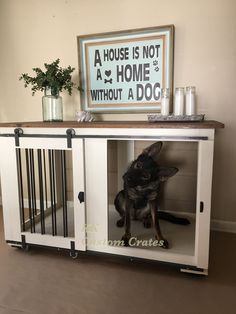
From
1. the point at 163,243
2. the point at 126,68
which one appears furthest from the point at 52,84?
the point at 163,243

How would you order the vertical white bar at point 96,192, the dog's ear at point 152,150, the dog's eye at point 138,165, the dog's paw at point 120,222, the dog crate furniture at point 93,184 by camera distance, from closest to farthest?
the dog crate furniture at point 93,184
the vertical white bar at point 96,192
the dog's eye at point 138,165
the dog's ear at point 152,150
the dog's paw at point 120,222

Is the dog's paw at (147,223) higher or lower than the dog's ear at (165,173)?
lower

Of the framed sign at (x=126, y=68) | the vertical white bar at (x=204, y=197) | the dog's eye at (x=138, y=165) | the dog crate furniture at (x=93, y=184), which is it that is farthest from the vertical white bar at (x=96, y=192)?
the framed sign at (x=126, y=68)

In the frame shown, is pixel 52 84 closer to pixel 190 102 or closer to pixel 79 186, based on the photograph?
pixel 79 186

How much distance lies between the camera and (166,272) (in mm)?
1561

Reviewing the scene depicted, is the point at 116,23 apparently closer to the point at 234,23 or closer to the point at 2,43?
the point at 234,23

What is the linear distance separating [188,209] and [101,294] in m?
1.07

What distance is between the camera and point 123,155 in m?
2.15

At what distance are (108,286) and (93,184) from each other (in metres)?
0.57

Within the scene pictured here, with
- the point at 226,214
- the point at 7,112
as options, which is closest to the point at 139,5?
the point at 7,112

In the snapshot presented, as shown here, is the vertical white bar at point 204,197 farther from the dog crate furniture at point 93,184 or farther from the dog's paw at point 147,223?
the dog's paw at point 147,223

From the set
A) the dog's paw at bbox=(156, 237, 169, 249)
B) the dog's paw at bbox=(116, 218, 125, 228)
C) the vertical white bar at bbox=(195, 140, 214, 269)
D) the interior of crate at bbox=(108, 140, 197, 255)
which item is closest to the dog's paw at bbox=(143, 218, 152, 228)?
the interior of crate at bbox=(108, 140, 197, 255)

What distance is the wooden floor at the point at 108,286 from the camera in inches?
50.3

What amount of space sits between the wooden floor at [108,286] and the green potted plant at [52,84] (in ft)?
3.40
